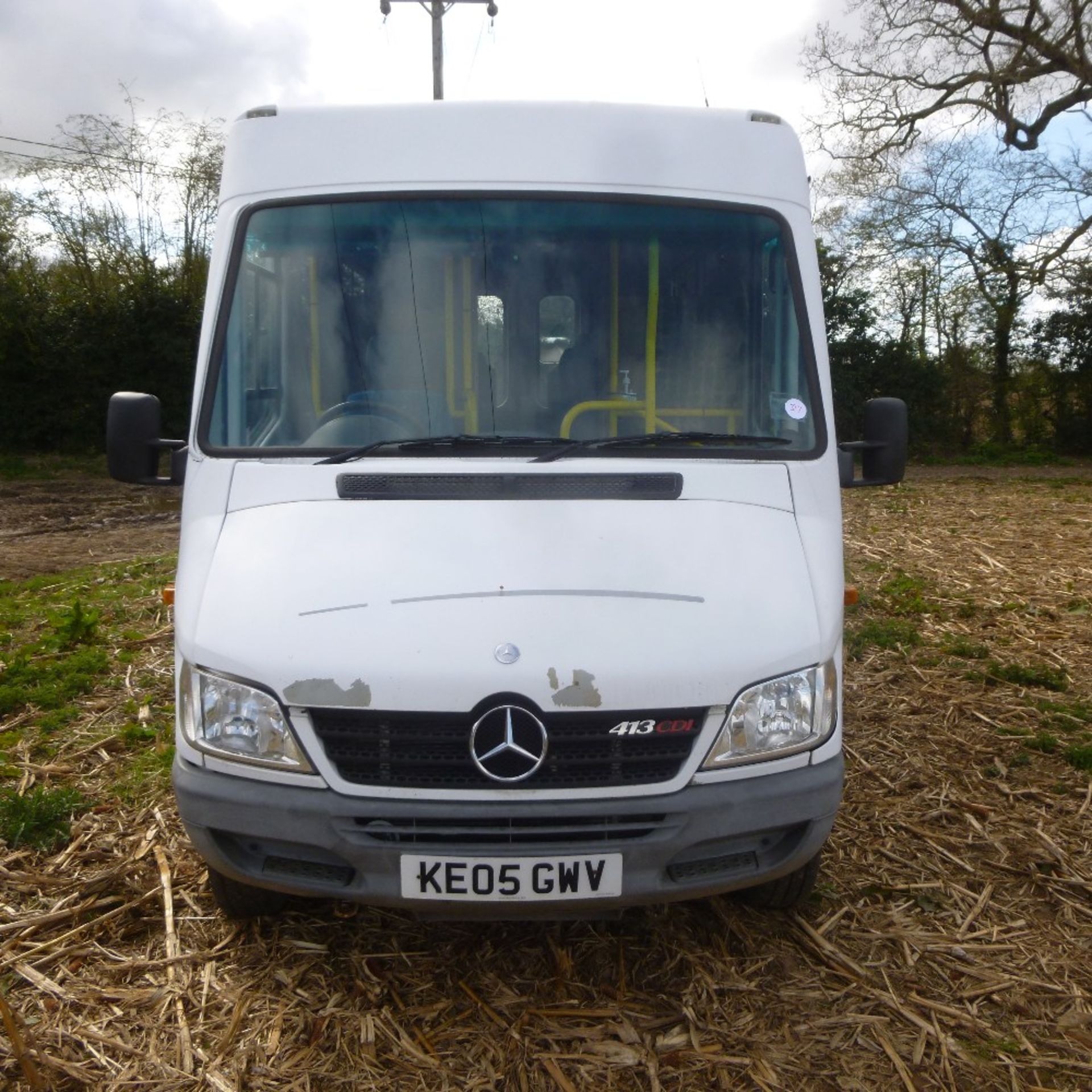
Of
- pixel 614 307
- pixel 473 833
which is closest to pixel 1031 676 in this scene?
pixel 614 307

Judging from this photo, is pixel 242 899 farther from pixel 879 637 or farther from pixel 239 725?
pixel 879 637

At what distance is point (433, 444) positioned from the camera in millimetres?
3650

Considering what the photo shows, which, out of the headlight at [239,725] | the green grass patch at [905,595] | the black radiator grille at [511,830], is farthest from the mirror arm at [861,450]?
the green grass patch at [905,595]

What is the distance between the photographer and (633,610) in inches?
122

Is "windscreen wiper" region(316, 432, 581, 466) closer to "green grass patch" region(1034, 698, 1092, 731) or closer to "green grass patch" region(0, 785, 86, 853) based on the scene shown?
"green grass patch" region(0, 785, 86, 853)

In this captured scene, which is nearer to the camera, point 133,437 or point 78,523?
point 133,437

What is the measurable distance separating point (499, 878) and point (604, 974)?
0.77 meters

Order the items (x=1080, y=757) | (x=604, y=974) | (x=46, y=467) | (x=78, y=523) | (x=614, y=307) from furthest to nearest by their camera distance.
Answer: (x=46, y=467), (x=78, y=523), (x=1080, y=757), (x=614, y=307), (x=604, y=974)

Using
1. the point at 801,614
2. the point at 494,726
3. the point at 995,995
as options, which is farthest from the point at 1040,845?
the point at 494,726

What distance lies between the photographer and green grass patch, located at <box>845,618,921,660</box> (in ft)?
24.3

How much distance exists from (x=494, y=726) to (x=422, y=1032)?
998mm

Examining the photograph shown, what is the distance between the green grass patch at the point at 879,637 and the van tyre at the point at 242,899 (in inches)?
181

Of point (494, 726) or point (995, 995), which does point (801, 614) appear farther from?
point (995, 995)

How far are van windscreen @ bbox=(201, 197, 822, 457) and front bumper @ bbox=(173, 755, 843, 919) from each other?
47.1 inches
